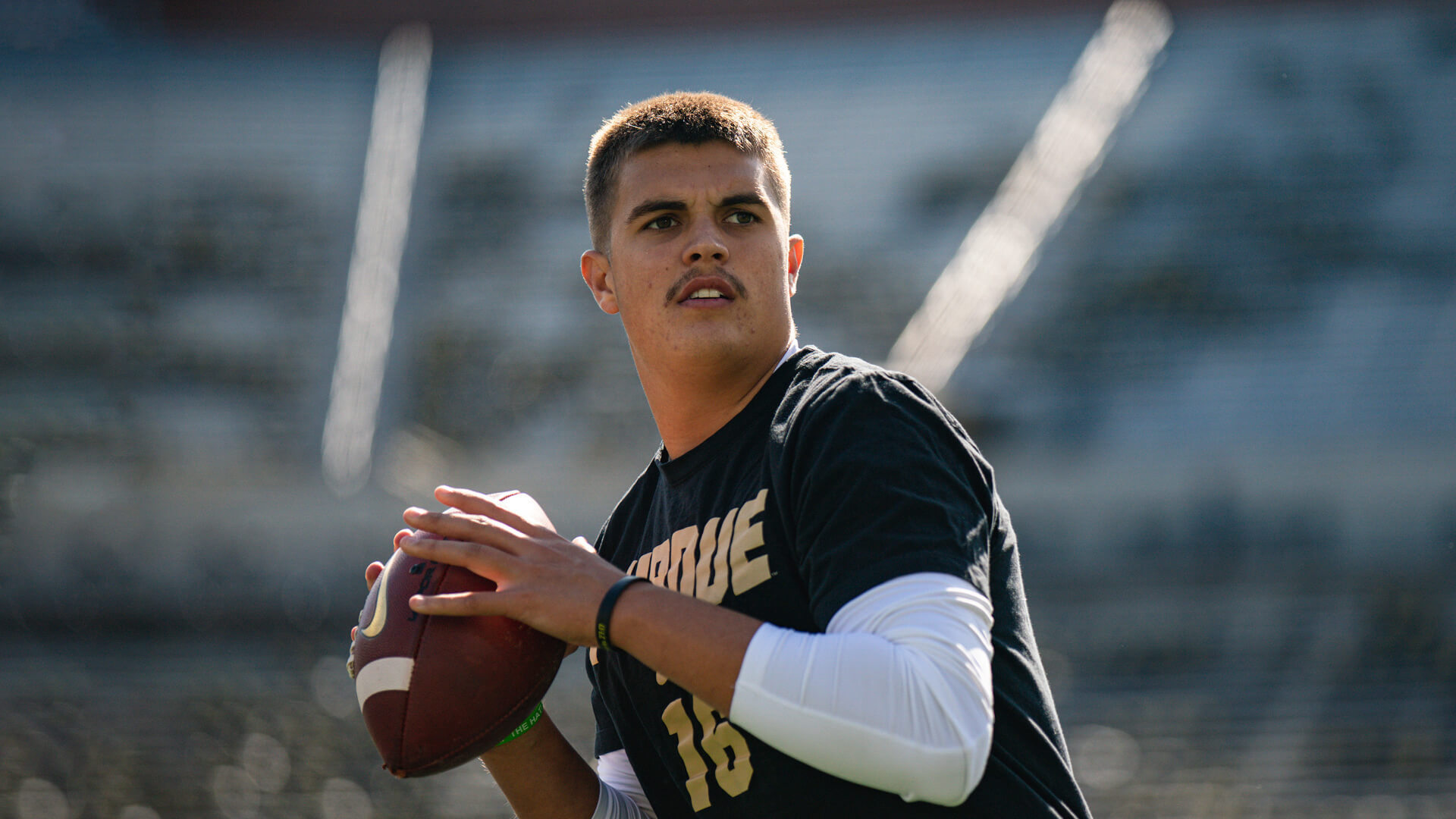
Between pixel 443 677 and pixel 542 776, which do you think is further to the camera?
pixel 542 776

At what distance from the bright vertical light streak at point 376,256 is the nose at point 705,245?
7.07m

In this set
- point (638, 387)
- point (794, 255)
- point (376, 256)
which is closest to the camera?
point (794, 255)

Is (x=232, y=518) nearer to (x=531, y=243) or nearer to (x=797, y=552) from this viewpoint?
(x=531, y=243)

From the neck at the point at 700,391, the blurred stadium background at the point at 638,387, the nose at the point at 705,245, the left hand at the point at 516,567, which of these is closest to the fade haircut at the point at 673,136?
the nose at the point at 705,245

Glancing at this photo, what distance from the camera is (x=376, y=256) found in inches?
400

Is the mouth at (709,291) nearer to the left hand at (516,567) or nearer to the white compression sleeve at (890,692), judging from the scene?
the left hand at (516,567)

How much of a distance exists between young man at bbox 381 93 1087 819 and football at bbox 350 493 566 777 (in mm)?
150

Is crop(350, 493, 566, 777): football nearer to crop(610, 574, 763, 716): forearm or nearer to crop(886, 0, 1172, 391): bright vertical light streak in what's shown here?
crop(610, 574, 763, 716): forearm

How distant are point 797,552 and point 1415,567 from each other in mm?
7070

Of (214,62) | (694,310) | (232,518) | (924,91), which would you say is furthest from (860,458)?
(214,62)

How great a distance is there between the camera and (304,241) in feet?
33.8

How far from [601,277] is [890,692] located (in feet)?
3.66

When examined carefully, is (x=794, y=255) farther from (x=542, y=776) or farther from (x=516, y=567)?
(x=542, y=776)

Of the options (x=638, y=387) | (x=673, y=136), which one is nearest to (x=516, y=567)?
(x=673, y=136)
